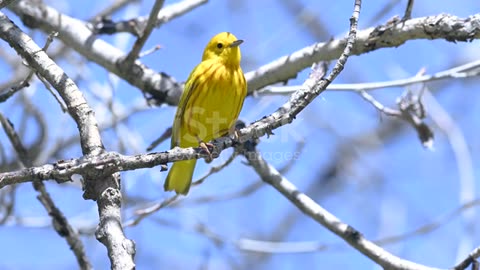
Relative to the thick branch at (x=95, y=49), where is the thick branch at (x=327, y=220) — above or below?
below

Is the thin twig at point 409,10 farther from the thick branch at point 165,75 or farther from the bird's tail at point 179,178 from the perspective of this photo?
the bird's tail at point 179,178

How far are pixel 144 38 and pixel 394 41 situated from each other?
1623 millimetres

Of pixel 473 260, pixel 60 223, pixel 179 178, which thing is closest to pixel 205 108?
pixel 179 178

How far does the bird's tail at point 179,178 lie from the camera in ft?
17.0

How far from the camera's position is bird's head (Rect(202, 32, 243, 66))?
215 inches

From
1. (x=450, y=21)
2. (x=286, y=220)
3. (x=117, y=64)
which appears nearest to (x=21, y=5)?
(x=117, y=64)

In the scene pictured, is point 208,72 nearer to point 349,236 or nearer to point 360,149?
point 349,236

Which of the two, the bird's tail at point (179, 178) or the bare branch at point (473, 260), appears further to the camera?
the bird's tail at point (179, 178)

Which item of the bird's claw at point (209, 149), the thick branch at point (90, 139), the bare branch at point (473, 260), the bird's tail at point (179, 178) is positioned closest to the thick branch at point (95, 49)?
the bird's tail at point (179, 178)

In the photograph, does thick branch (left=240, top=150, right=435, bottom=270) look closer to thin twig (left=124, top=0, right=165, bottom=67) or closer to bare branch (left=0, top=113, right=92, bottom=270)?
thin twig (left=124, top=0, right=165, bottom=67)

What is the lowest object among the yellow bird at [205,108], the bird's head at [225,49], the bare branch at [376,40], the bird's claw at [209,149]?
the bird's claw at [209,149]

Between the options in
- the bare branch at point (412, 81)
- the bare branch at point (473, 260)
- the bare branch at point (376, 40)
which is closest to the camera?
the bare branch at point (473, 260)

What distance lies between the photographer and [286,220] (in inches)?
404

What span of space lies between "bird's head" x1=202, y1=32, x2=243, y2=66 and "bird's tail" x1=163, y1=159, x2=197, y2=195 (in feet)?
2.90
